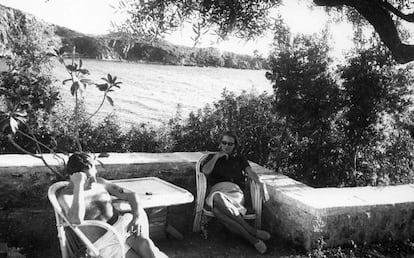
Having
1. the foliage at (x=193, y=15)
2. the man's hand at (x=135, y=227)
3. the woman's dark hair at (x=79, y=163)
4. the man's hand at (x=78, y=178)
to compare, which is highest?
the foliage at (x=193, y=15)

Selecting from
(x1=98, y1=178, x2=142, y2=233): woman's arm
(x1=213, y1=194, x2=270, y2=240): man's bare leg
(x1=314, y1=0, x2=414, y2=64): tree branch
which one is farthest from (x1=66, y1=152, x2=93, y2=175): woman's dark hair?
(x1=314, y1=0, x2=414, y2=64): tree branch

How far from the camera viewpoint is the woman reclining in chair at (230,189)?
470cm

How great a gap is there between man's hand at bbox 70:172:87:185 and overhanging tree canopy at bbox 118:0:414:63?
3.00 meters

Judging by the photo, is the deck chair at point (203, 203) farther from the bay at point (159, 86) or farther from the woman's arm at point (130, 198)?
the bay at point (159, 86)

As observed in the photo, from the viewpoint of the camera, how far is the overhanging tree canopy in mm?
5812

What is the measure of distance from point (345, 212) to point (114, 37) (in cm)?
394

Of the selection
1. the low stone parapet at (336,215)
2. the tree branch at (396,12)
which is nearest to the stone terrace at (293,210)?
the low stone parapet at (336,215)

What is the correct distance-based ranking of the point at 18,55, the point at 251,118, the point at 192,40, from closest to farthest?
the point at 192,40, the point at 251,118, the point at 18,55

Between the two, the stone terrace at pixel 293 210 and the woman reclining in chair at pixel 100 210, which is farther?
the stone terrace at pixel 293 210

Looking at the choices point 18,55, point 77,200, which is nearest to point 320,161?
point 77,200

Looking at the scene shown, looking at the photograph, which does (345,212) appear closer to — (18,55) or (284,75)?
(284,75)

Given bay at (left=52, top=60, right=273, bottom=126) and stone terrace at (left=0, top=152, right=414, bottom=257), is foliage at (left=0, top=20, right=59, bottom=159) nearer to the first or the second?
stone terrace at (left=0, top=152, right=414, bottom=257)

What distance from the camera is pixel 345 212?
15.1 ft

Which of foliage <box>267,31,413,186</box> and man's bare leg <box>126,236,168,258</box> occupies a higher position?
foliage <box>267,31,413,186</box>
